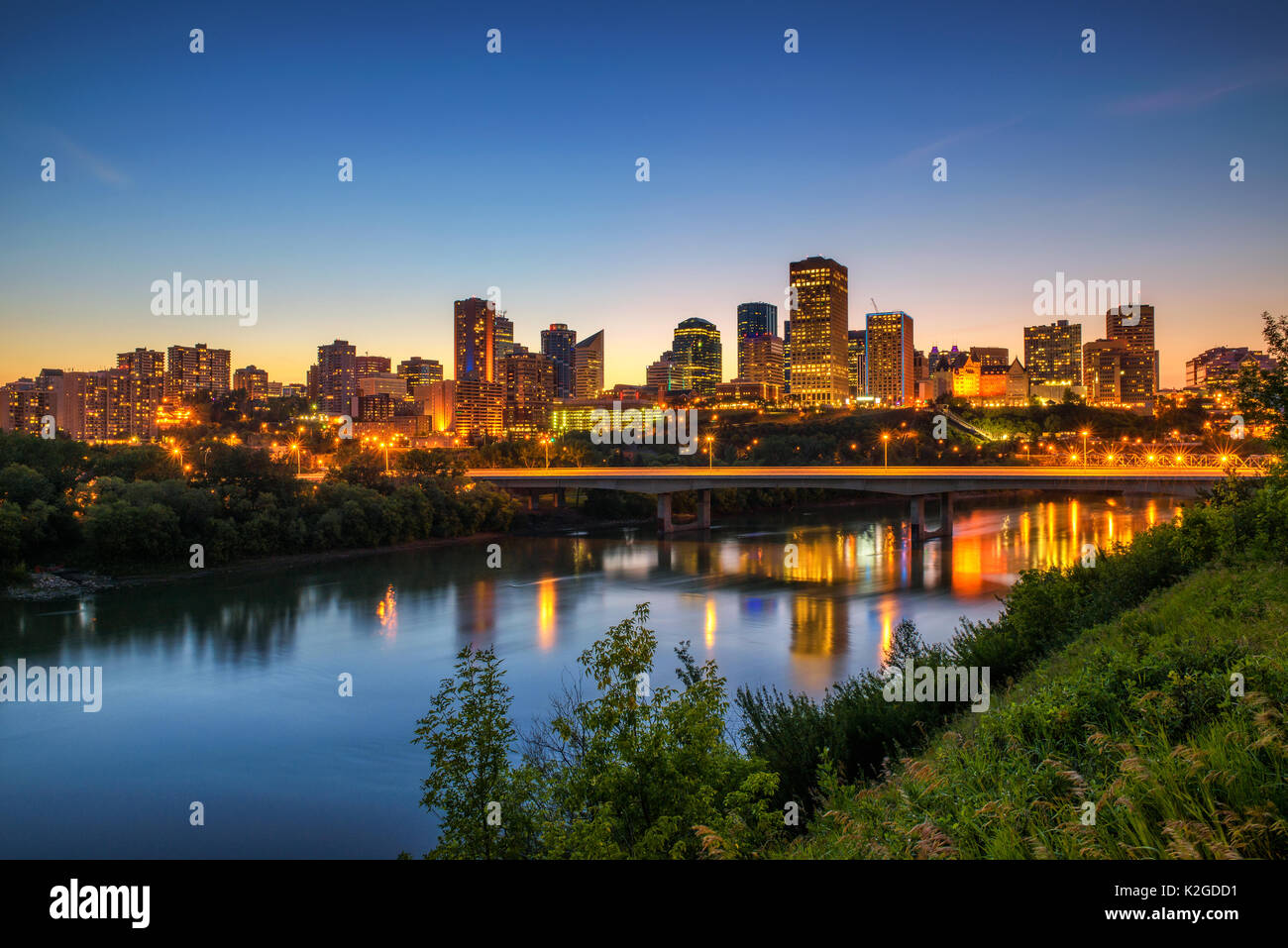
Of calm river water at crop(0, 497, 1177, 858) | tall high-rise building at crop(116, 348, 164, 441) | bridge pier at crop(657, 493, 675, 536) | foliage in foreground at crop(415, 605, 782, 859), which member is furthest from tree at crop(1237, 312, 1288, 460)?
tall high-rise building at crop(116, 348, 164, 441)

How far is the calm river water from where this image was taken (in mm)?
15555

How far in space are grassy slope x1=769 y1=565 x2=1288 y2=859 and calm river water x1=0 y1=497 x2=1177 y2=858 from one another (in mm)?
10222

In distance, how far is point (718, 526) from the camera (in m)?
65.4

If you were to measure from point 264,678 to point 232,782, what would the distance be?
804 centimetres

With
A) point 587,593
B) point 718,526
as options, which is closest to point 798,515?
point 718,526

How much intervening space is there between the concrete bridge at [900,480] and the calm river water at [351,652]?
364 cm

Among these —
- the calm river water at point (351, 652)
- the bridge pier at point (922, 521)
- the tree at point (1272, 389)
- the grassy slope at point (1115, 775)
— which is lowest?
the calm river water at point (351, 652)

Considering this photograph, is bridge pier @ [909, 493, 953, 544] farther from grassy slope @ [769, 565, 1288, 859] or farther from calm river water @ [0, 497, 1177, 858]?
grassy slope @ [769, 565, 1288, 859]

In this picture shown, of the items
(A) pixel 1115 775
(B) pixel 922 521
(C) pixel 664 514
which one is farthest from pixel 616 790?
(C) pixel 664 514

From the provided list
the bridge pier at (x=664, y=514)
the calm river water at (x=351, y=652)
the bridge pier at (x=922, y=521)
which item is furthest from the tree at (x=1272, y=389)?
the bridge pier at (x=664, y=514)

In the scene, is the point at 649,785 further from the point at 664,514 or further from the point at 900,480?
the point at 664,514

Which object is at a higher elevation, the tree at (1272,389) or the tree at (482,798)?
the tree at (1272,389)

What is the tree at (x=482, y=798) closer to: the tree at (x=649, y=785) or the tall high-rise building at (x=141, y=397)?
the tree at (x=649, y=785)

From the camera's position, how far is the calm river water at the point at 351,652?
15.6 meters
